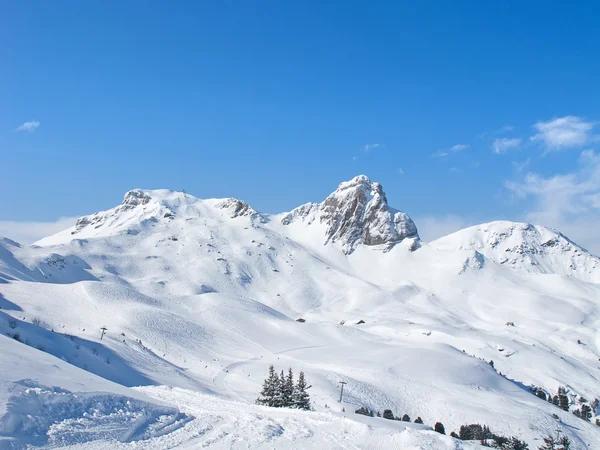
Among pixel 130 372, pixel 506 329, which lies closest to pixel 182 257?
pixel 506 329

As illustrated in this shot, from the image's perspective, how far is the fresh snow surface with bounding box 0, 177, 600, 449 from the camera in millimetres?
13711

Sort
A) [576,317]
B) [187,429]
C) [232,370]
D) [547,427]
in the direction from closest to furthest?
[187,429] → [547,427] → [232,370] → [576,317]

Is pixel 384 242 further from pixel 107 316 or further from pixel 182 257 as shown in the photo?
pixel 107 316

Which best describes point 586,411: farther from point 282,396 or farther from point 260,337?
point 282,396

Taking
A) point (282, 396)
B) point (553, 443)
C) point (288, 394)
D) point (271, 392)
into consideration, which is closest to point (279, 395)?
point (282, 396)

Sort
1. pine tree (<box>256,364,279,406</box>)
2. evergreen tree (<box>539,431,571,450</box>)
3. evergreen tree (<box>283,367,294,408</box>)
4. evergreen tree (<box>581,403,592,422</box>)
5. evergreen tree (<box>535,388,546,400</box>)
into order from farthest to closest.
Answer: evergreen tree (<box>535,388,546,400</box>)
evergreen tree (<box>581,403,592,422</box>)
pine tree (<box>256,364,279,406</box>)
evergreen tree (<box>283,367,294,408</box>)
evergreen tree (<box>539,431,571,450</box>)

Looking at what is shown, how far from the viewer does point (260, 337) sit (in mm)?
75500

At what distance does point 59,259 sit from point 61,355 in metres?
96.6

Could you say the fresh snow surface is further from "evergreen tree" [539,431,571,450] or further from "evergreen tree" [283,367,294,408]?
"evergreen tree" [539,431,571,450]

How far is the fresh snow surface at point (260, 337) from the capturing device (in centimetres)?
1371

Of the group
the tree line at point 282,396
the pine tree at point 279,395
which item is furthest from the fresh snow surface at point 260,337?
the tree line at point 282,396

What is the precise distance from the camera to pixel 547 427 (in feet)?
156

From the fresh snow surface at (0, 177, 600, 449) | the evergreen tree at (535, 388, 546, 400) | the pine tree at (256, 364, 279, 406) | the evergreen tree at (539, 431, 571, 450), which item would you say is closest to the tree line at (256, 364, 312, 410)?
the pine tree at (256, 364, 279, 406)

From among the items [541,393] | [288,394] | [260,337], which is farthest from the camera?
[260,337]
